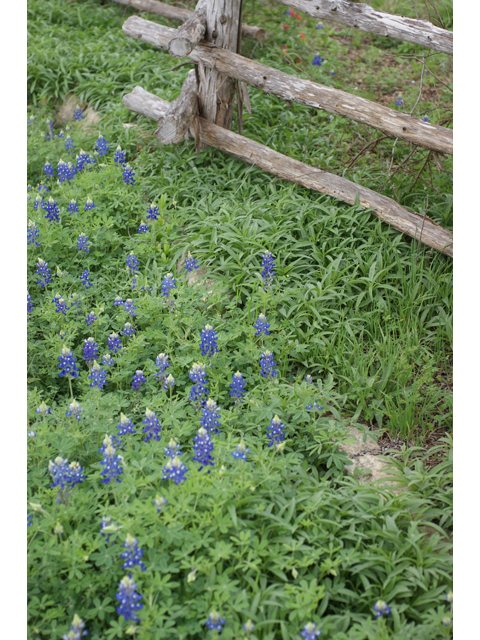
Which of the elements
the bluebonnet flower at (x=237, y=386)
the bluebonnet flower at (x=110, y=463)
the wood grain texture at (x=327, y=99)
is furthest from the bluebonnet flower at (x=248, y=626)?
the wood grain texture at (x=327, y=99)

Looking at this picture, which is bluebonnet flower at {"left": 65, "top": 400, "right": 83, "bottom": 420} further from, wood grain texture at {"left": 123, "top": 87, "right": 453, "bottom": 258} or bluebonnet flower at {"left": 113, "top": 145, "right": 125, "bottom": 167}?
bluebonnet flower at {"left": 113, "top": 145, "right": 125, "bottom": 167}

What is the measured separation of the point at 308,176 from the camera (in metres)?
4.52

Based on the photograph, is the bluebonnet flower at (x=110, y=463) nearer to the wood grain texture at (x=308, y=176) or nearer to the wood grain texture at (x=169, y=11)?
the wood grain texture at (x=308, y=176)

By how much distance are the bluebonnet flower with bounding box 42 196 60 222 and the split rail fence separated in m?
1.24

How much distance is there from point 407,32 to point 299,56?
9.94 ft

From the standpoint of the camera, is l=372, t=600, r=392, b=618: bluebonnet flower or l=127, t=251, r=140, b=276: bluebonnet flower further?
l=127, t=251, r=140, b=276: bluebonnet flower

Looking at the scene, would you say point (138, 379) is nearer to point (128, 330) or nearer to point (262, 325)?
point (128, 330)

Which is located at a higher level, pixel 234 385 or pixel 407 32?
pixel 407 32

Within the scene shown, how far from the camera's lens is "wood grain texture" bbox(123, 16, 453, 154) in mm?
3826

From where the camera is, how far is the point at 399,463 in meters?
2.95

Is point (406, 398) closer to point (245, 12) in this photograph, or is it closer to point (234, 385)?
point (234, 385)

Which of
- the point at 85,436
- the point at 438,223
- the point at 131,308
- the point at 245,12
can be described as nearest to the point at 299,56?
the point at 245,12

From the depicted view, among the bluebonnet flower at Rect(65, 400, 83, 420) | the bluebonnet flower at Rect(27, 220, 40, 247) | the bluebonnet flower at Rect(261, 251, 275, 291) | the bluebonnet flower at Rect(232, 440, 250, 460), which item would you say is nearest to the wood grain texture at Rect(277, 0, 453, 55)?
the bluebonnet flower at Rect(261, 251, 275, 291)

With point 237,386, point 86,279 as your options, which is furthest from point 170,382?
point 86,279
